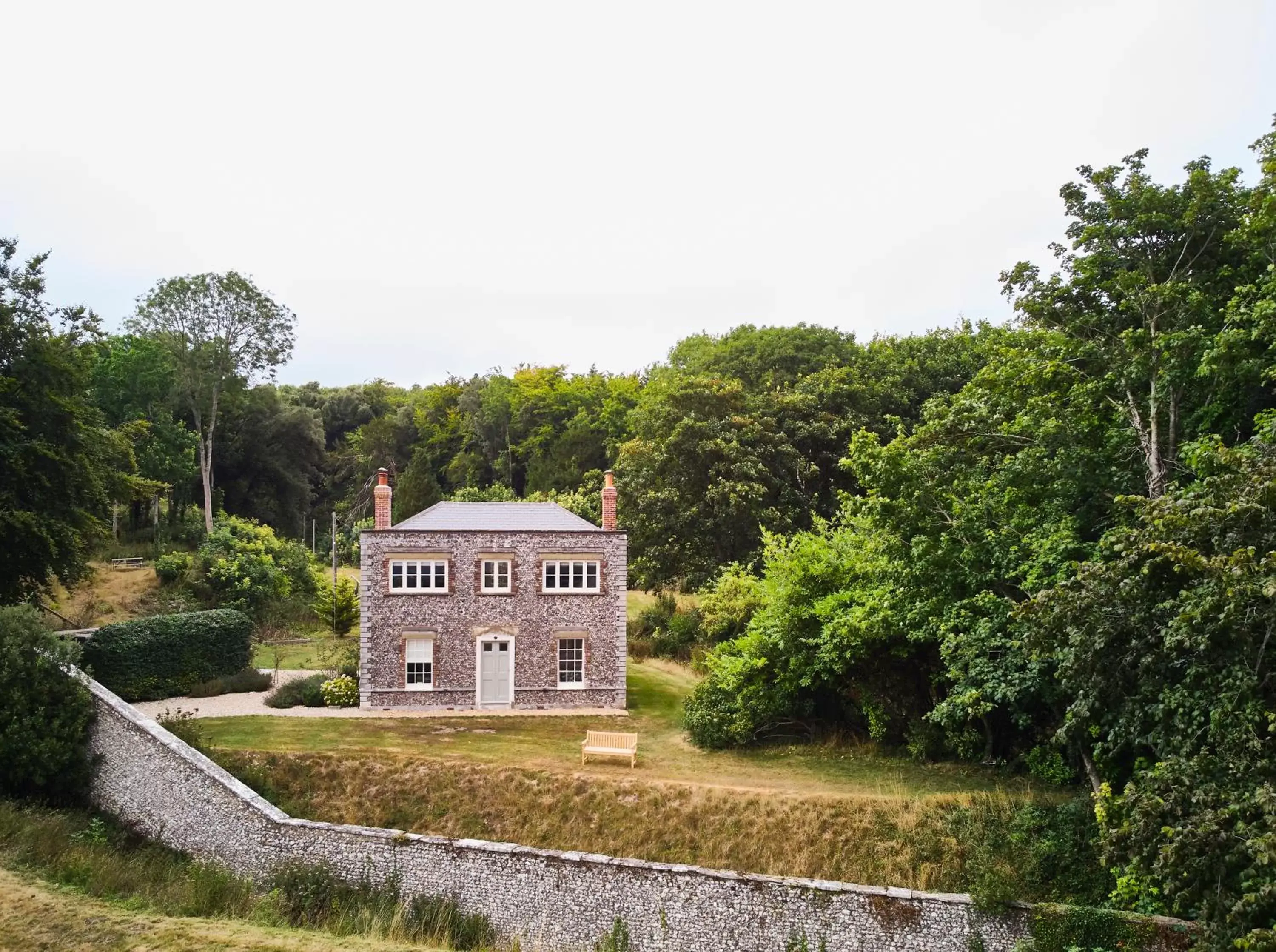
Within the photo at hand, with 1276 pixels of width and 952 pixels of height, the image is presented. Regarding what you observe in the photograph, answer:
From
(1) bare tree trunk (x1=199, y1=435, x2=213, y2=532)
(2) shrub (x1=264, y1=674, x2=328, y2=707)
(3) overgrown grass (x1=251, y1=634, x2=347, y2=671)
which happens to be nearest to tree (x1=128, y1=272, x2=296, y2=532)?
(1) bare tree trunk (x1=199, y1=435, x2=213, y2=532)

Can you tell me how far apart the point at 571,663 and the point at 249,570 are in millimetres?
16833

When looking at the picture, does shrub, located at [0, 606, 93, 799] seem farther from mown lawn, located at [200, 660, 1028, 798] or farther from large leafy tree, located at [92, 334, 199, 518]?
large leafy tree, located at [92, 334, 199, 518]

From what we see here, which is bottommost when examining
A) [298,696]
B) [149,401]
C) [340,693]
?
[298,696]

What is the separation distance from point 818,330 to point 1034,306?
87.5 ft

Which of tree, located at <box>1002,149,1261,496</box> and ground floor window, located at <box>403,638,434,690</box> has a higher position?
tree, located at <box>1002,149,1261,496</box>

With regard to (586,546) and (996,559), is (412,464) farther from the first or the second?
(996,559)

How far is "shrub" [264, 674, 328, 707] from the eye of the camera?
26.0 metres

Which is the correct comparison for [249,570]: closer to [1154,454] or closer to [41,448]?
[41,448]

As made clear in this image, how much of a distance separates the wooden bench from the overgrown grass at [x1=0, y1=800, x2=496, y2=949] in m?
5.63

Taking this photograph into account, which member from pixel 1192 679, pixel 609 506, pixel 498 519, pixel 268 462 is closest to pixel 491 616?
pixel 498 519

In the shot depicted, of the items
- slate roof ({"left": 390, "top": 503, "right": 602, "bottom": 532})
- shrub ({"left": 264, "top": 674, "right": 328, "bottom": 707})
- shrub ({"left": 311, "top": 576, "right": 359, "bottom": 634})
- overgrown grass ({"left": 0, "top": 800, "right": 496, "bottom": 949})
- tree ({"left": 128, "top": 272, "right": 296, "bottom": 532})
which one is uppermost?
tree ({"left": 128, "top": 272, "right": 296, "bottom": 532})

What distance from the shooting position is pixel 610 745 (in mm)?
21375

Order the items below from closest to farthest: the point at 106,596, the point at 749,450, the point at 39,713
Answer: the point at 39,713 < the point at 106,596 < the point at 749,450

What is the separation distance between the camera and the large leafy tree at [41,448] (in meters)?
24.3
